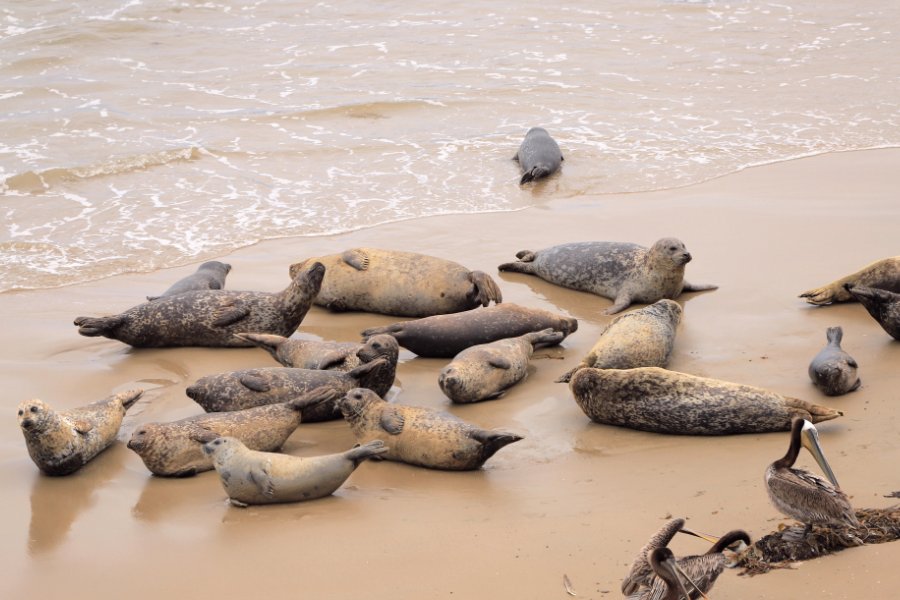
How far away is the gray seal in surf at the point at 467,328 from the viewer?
6.86 meters

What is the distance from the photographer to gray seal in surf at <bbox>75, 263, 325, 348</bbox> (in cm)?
716

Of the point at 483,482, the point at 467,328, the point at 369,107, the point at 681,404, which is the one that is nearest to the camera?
the point at 483,482

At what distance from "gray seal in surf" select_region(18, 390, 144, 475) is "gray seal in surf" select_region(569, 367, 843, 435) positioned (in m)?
2.48

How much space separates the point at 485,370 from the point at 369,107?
861 cm

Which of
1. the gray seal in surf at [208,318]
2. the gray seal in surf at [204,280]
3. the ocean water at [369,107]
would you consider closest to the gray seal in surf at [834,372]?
the gray seal in surf at [208,318]

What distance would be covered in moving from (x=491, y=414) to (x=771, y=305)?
2404mm

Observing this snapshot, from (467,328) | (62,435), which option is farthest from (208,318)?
(62,435)

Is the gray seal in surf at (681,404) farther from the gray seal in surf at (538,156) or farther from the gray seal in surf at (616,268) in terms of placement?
the gray seal in surf at (538,156)

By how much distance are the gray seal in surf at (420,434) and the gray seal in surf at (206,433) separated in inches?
11.0

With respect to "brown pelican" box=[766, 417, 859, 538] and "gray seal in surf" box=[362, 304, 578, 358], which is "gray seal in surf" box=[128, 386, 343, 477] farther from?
"brown pelican" box=[766, 417, 859, 538]

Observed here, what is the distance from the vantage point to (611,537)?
14.4 feet

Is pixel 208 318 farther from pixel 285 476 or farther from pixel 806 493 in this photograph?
pixel 806 493

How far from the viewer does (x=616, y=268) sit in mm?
8031

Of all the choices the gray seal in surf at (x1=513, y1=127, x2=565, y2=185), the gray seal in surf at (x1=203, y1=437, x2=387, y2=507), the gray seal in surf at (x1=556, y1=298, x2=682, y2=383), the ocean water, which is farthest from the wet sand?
the gray seal in surf at (x1=513, y1=127, x2=565, y2=185)
